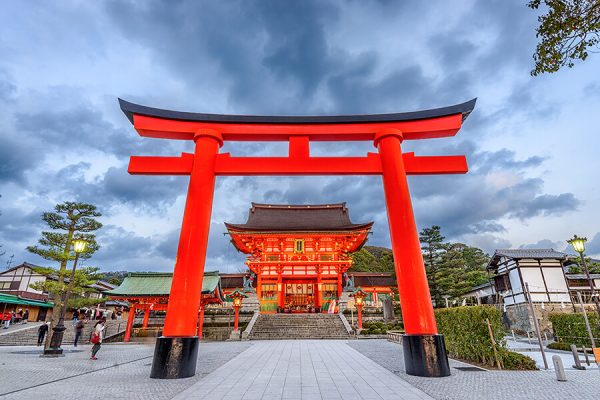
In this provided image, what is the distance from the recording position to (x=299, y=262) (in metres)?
24.8

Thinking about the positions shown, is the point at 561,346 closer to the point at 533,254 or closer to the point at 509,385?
the point at 509,385

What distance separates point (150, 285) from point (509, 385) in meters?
19.0

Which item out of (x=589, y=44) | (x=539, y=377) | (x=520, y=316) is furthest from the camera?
(x=520, y=316)

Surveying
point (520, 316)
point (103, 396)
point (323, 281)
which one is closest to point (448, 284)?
point (520, 316)

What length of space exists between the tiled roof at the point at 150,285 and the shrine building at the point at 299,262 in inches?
219

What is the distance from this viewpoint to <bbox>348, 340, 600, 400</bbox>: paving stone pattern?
191 inches

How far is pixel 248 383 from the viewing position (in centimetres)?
584

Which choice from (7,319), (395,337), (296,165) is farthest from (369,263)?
(296,165)

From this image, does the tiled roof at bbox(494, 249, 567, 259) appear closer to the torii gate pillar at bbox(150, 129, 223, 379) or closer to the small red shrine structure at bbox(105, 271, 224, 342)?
the small red shrine structure at bbox(105, 271, 224, 342)

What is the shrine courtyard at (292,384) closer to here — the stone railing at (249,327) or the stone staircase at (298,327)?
the stone railing at (249,327)

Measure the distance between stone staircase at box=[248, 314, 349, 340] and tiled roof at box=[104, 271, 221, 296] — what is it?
4.10 meters

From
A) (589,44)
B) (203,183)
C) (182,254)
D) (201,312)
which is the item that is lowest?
(201,312)

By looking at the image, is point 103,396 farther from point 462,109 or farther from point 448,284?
point 448,284

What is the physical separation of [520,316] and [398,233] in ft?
71.2
